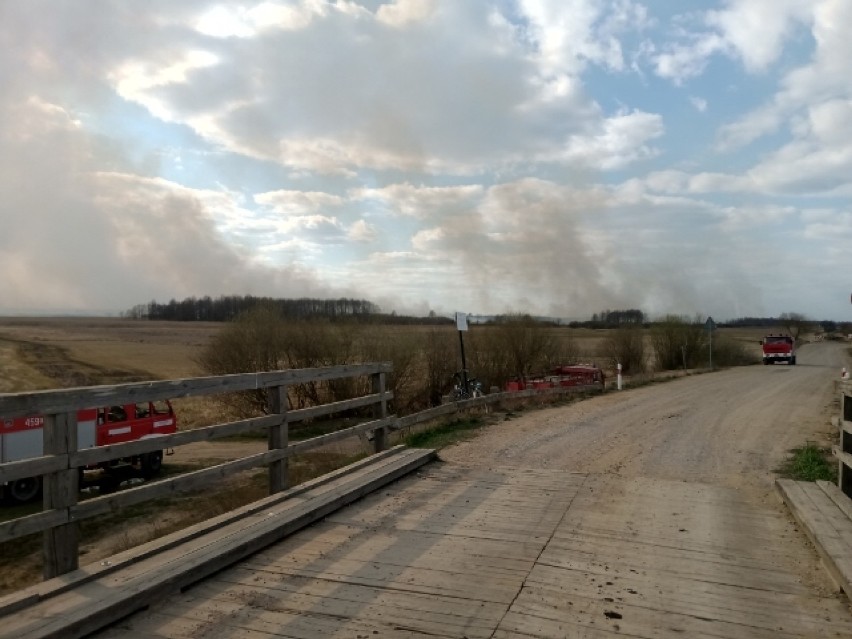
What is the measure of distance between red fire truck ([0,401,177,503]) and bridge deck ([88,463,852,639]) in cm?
974

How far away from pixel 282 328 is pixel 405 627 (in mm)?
23706

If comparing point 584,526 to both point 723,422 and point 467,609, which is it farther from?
point 723,422

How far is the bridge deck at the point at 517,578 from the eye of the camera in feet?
12.4

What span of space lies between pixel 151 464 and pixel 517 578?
16469 millimetres

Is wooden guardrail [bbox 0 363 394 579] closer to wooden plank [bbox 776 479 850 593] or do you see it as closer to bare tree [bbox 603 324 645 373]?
wooden plank [bbox 776 479 850 593]

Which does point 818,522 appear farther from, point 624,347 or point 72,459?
point 624,347

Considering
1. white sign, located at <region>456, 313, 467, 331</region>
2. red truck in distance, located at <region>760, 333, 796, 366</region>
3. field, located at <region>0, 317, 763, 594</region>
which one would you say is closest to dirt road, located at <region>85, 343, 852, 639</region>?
field, located at <region>0, 317, 763, 594</region>

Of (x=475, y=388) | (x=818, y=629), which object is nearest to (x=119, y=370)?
(x=475, y=388)

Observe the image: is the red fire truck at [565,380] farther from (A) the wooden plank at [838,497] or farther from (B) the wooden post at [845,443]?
(B) the wooden post at [845,443]

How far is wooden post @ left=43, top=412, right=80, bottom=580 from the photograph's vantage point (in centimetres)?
395

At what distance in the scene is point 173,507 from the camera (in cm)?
1422

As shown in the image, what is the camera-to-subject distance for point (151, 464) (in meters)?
18.6

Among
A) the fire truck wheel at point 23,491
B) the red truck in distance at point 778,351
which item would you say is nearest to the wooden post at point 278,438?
the fire truck wheel at point 23,491

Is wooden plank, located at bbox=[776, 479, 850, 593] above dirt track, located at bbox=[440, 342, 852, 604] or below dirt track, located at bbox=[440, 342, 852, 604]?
above
